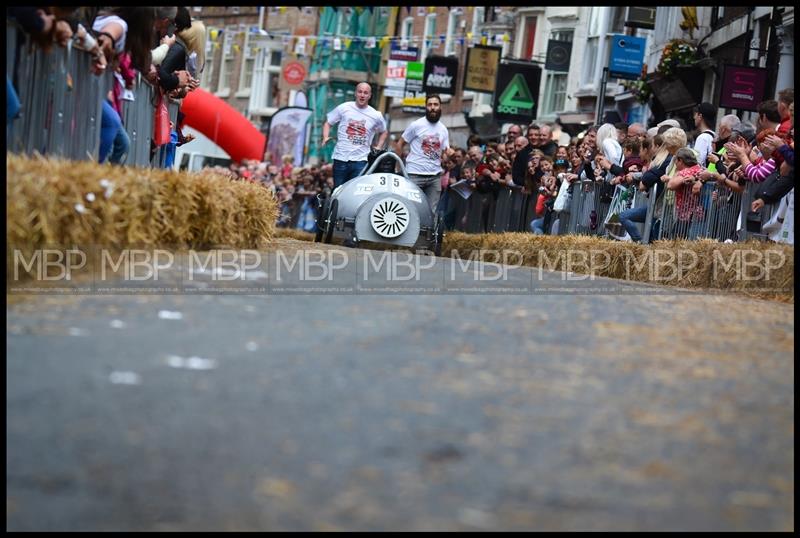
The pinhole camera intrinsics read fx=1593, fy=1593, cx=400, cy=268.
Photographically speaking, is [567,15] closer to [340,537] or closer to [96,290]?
[96,290]

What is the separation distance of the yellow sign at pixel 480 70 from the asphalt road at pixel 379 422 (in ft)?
126

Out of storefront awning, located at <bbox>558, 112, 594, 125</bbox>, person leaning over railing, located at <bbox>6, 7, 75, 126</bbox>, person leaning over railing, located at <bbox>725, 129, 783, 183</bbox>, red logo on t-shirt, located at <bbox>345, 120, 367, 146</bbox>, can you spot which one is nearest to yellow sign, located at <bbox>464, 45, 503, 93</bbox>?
storefront awning, located at <bbox>558, 112, 594, 125</bbox>

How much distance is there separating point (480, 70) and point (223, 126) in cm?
786

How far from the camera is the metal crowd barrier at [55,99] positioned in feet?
30.5

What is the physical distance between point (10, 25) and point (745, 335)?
4538mm

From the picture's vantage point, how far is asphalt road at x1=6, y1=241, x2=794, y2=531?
4.32m

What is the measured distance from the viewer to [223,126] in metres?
47.1

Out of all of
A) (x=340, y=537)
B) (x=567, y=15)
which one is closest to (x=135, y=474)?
(x=340, y=537)

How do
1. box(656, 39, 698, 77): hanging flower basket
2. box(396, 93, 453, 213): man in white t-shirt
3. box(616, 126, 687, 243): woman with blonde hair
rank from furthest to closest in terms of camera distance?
1. box(656, 39, 698, 77): hanging flower basket
2. box(396, 93, 453, 213): man in white t-shirt
3. box(616, 126, 687, 243): woman with blonde hair

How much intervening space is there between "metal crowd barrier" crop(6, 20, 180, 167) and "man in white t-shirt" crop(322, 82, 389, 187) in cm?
805

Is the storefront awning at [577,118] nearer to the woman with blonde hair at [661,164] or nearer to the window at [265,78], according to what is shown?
the woman with blonde hair at [661,164]

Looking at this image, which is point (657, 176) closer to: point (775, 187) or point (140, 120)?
point (775, 187)

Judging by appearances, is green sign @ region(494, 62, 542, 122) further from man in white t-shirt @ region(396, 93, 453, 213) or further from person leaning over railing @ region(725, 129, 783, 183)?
person leaning over railing @ region(725, 129, 783, 183)

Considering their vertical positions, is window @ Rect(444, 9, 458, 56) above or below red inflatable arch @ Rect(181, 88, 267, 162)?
above
